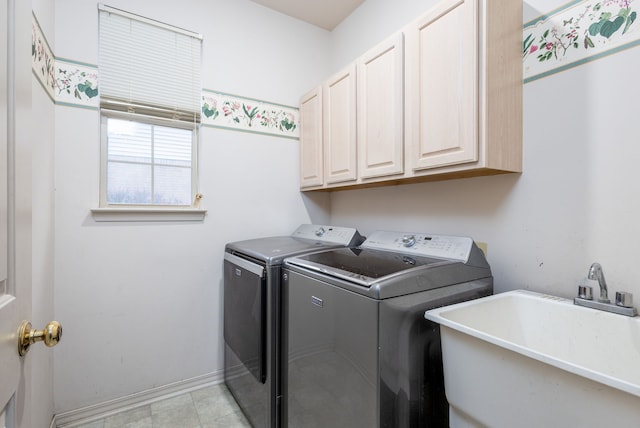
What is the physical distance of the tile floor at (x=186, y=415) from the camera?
1.82 metres

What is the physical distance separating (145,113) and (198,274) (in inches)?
44.1

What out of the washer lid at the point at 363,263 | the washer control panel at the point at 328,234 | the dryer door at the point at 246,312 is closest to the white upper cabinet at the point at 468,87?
the washer lid at the point at 363,263

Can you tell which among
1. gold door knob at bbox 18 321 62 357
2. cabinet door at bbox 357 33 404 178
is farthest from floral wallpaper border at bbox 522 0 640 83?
gold door knob at bbox 18 321 62 357

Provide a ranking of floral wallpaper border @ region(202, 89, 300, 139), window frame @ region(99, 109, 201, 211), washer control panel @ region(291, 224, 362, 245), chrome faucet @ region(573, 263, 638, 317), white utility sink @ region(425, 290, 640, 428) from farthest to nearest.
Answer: floral wallpaper border @ region(202, 89, 300, 139), washer control panel @ region(291, 224, 362, 245), window frame @ region(99, 109, 201, 211), chrome faucet @ region(573, 263, 638, 317), white utility sink @ region(425, 290, 640, 428)

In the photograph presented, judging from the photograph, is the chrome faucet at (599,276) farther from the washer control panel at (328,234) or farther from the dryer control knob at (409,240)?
the washer control panel at (328,234)

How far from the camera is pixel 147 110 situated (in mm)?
2023

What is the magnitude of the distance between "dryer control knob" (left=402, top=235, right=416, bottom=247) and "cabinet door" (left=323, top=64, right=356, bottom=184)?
0.50m

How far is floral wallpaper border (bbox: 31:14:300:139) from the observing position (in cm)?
154

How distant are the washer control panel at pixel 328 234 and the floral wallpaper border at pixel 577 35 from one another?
Answer: 48.9 inches

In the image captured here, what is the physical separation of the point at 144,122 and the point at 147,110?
80 mm

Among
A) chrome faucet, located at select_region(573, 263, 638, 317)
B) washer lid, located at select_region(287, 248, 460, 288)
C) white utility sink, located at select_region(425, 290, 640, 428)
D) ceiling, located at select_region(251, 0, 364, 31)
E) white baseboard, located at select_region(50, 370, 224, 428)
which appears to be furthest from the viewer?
ceiling, located at select_region(251, 0, 364, 31)

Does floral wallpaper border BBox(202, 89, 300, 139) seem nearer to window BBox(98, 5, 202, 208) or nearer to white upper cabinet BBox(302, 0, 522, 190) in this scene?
window BBox(98, 5, 202, 208)

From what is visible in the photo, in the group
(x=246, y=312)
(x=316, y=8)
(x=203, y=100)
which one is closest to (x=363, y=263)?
(x=246, y=312)

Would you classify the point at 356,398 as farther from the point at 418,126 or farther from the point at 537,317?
the point at 418,126
